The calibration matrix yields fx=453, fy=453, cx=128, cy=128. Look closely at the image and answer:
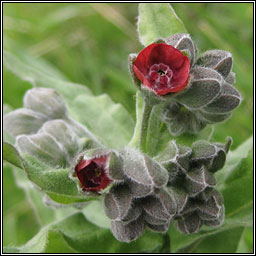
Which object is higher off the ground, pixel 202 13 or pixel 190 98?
pixel 202 13

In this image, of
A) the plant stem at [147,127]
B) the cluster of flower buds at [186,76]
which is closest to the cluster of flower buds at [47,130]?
the plant stem at [147,127]

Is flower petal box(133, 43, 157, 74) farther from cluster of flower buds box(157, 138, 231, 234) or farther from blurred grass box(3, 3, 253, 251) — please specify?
blurred grass box(3, 3, 253, 251)

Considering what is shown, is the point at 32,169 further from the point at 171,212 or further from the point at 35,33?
the point at 35,33

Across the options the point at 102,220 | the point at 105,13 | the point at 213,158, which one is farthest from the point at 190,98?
the point at 105,13

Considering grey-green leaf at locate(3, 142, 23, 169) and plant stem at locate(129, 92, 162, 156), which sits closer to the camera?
grey-green leaf at locate(3, 142, 23, 169)

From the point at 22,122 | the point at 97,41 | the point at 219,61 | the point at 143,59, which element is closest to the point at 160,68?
the point at 143,59

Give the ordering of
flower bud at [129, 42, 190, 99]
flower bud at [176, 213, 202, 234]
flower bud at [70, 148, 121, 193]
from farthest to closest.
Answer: flower bud at [176, 213, 202, 234]
flower bud at [129, 42, 190, 99]
flower bud at [70, 148, 121, 193]

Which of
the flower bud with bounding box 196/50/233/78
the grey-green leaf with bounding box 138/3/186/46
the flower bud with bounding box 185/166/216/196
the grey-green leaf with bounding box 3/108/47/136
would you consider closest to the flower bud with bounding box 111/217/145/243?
the flower bud with bounding box 185/166/216/196

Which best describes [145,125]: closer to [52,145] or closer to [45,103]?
[52,145]
